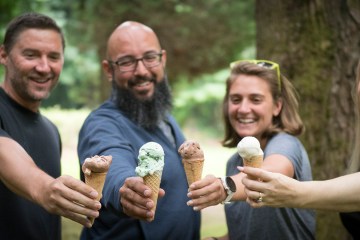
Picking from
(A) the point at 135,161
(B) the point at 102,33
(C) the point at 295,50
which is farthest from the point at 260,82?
(B) the point at 102,33

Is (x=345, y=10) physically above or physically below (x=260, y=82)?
above

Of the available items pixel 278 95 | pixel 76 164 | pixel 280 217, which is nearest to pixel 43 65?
pixel 278 95

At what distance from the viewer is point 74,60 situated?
25641mm

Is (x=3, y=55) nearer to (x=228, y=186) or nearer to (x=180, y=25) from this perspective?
(x=228, y=186)

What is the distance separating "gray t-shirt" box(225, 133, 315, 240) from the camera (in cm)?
370

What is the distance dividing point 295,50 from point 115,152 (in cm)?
267

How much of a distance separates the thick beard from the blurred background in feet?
5.04

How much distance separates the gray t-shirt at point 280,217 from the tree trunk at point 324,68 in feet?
5.45

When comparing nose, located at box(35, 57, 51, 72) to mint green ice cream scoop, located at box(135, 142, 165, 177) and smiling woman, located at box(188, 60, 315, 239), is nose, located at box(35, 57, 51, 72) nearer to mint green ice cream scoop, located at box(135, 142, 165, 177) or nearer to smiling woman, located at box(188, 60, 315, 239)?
smiling woman, located at box(188, 60, 315, 239)

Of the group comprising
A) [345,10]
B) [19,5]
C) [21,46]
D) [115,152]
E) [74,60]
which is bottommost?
[115,152]

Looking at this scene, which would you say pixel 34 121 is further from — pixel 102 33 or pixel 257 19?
pixel 102 33

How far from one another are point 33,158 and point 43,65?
2.41 ft

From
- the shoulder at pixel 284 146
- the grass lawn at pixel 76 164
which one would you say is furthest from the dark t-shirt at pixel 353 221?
the grass lawn at pixel 76 164

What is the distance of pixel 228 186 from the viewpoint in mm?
3037
